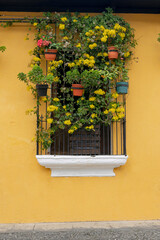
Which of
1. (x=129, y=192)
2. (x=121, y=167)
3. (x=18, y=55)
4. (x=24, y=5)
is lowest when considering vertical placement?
(x=129, y=192)

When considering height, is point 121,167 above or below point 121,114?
below

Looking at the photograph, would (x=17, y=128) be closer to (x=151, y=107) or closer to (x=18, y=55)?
(x=18, y=55)

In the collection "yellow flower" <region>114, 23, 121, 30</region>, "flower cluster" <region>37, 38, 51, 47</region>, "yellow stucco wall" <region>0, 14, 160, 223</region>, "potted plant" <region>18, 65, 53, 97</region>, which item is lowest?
"yellow stucco wall" <region>0, 14, 160, 223</region>

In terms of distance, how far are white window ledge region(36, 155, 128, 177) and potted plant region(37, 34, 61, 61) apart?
159 cm

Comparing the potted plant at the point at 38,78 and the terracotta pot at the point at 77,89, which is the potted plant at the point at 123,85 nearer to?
the terracotta pot at the point at 77,89

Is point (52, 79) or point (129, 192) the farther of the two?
point (129, 192)

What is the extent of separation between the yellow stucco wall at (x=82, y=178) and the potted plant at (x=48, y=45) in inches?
13.6

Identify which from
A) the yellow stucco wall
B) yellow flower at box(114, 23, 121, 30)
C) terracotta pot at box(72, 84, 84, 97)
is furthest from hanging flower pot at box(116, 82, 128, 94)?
yellow flower at box(114, 23, 121, 30)

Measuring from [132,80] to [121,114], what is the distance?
713mm

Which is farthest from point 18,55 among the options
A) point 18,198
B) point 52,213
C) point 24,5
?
point 52,213

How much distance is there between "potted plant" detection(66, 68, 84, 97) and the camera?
466 centimetres

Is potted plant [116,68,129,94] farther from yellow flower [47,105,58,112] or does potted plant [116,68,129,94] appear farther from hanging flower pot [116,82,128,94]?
yellow flower [47,105,58,112]

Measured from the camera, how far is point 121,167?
496 centimetres

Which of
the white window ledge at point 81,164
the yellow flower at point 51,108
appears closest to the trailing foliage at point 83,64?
the yellow flower at point 51,108
